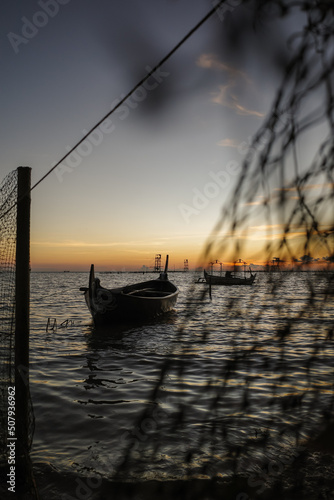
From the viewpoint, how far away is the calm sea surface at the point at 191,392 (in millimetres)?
1537

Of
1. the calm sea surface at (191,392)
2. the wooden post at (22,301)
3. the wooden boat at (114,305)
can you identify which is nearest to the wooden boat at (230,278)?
the calm sea surface at (191,392)

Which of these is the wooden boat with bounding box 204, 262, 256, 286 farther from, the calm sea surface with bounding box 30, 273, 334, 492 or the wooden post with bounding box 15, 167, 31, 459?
the wooden post with bounding box 15, 167, 31, 459

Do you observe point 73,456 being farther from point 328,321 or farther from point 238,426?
point 328,321

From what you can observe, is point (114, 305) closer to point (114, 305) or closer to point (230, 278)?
point (114, 305)

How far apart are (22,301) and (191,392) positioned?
4249 mm

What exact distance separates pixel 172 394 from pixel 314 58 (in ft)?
21.6

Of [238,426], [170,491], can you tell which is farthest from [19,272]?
[238,426]

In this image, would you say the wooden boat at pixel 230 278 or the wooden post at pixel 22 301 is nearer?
the wooden boat at pixel 230 278

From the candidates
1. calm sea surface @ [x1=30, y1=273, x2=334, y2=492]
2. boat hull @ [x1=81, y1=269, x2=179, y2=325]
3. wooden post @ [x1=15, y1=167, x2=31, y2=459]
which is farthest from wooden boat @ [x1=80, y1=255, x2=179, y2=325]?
wooden post @ [x1=15, y1=167, x2=31, y2=459]

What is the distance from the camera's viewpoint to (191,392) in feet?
23.2

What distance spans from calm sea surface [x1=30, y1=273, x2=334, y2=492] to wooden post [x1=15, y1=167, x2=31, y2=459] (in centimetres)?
98

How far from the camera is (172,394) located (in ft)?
22.6

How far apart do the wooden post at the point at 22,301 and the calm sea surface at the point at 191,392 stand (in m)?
0.98

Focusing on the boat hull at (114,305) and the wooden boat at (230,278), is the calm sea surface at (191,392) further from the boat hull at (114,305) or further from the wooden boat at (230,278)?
the boat hull at (114,305)
